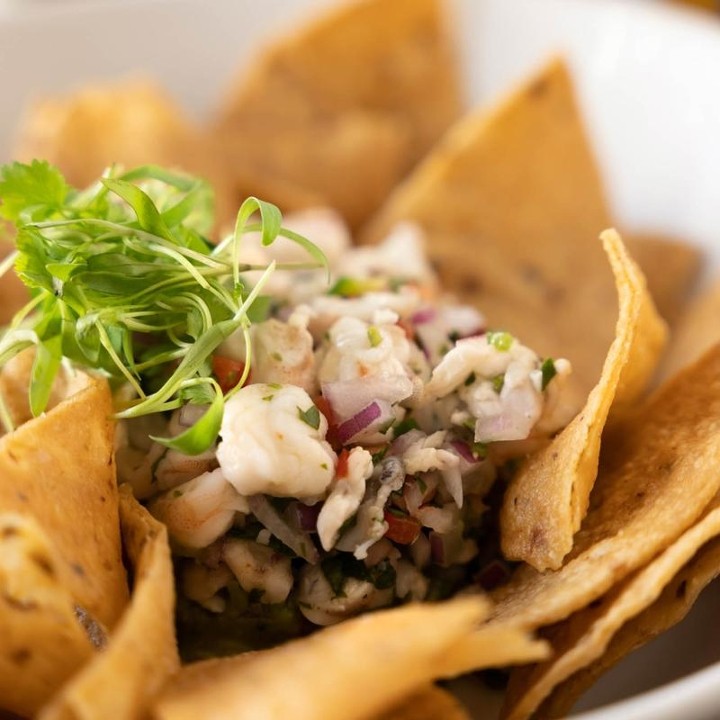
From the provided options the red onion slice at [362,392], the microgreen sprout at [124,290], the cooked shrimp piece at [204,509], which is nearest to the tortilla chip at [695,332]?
the red onion slice at [362,392]

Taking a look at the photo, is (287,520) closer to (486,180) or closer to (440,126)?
(486,180)

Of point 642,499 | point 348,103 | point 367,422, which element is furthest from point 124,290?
point 348,103

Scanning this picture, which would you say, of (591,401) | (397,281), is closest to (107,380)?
(397,281)

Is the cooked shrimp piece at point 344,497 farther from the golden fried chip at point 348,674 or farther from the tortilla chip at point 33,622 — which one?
the tortilla chip at point 33,622

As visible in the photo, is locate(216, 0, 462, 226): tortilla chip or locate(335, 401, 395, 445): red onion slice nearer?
locate(335, 401, 395, 445): red onion slice

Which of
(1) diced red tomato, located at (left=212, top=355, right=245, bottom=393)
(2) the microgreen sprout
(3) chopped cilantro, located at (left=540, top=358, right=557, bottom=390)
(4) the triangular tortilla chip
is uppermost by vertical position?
(2) the microgreen sprout

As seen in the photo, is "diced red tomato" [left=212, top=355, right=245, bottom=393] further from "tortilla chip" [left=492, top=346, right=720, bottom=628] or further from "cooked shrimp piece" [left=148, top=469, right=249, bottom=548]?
"tortilla chip" [left=492, top=346, right=720, bottom=628]

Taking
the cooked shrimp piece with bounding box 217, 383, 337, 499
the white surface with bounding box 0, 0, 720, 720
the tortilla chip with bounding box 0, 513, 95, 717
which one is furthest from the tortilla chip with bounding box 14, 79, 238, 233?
the tortilla chip with bounding box 0, 513, 95, 717

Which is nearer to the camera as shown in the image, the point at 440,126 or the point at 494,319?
the point at 494,319
